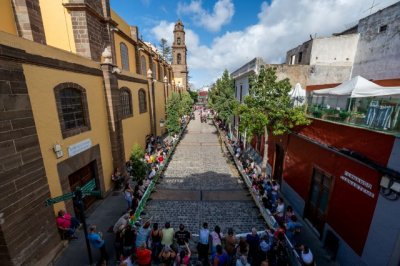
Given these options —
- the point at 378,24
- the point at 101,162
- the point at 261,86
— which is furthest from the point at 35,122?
the point at 378,24

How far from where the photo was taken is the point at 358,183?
6051mm

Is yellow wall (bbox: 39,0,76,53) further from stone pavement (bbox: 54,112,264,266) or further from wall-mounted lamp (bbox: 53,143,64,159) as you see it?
stone pavement (bbox: 54,112,264,266)

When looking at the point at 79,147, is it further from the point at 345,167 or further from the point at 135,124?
the point at 345,167

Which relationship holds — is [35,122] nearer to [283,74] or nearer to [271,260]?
[271,260]

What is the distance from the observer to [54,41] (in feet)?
30.1

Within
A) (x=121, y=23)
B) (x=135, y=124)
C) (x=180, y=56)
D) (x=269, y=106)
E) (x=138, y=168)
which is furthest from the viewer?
(x=180, y=56)

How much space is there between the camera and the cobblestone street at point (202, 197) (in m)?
8.28

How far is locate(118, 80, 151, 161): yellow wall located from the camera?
43.6ft

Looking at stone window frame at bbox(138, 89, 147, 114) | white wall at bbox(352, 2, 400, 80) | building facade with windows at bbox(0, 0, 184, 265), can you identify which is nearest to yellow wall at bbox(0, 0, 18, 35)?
building facade with windows at bbox(0, 0, 184, 265)

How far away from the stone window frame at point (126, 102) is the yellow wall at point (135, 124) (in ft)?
0.95

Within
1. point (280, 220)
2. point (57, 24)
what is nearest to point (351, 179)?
point (280, 220)

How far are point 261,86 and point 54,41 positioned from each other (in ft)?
34.4

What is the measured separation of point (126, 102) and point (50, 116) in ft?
24.5

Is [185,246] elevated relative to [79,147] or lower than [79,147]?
lower
